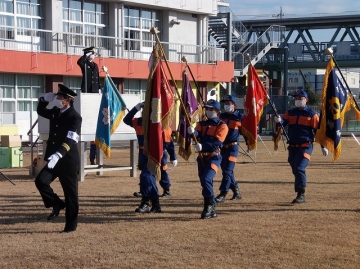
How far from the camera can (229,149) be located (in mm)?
13969

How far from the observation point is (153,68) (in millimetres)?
12312

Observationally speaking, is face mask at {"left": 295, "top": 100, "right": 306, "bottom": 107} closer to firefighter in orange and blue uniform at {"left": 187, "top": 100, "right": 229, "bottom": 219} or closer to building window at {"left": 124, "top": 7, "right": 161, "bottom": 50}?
firefighter in orange and blue uniform at {"left": 187, "top": 100, "right": 229, "bottom": 219}

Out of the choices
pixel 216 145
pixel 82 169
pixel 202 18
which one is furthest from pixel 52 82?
pixel 216 145

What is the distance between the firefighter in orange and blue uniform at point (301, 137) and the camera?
13734mm

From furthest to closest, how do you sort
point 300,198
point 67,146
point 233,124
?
point 233,124 < point 300,198 < point 67,146

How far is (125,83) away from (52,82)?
570cm

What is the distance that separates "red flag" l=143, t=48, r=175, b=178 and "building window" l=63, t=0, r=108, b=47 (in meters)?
24.6

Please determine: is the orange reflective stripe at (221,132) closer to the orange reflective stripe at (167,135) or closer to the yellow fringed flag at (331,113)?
the orange reflective stripe at (167,135)

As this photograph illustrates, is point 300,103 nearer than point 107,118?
Yes

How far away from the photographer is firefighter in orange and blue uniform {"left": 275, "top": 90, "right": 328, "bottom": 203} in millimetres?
13734

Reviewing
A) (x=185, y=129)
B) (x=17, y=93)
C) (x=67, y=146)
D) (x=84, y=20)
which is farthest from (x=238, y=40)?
(x=67, y=146)

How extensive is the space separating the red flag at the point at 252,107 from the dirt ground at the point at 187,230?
125cm

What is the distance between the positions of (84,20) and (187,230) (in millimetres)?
29854

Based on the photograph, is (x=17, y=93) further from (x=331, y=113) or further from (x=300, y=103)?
(x=331, y=113)
